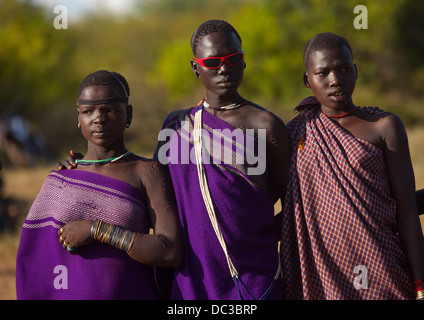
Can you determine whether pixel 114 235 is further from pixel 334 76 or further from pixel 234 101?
pixel 334 76

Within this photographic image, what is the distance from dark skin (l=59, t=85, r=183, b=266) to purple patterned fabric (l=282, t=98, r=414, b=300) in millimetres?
564

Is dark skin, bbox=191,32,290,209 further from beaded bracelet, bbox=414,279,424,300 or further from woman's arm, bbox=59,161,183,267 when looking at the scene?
beaded bracelet, bbox=414,279,424,300

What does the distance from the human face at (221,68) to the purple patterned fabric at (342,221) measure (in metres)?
0.45

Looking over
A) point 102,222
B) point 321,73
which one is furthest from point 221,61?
point 102,222

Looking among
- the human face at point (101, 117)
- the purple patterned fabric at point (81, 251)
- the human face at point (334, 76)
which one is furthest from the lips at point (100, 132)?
the human face at point (334, 76)

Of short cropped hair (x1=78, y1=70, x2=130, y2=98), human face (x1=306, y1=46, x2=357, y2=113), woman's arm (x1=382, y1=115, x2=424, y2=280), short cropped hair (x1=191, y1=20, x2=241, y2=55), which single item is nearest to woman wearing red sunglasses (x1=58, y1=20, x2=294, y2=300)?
short cropped hair (x1=191, y1=20, x2=241, y2=55)

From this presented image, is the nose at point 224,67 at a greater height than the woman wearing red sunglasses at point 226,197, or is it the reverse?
the nose at point 224,67

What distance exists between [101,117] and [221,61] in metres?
0.60

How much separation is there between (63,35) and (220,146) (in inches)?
936

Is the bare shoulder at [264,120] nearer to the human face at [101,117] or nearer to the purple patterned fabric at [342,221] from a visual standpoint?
the purple patterned fabric at [342,221]

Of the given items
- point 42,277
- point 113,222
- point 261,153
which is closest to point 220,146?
point 261,153

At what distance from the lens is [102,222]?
2391 mm

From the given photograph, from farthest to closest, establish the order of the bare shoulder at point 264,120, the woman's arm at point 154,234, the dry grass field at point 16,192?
the dry grass field at point 16,192 < the bare shoulder at point 264,120 < the woman's arm at point 154,234

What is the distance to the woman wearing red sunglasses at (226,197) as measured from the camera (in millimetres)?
2410
